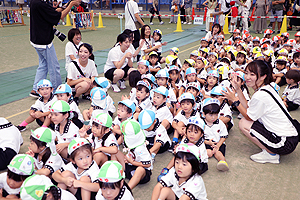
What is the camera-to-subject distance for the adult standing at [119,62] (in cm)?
597

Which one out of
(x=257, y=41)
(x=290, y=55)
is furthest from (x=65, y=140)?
(x=257, y=41)

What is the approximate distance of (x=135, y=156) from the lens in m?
3.02

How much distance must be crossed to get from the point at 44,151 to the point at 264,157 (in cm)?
295

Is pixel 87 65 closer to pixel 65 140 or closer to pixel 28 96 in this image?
pixel 28 96

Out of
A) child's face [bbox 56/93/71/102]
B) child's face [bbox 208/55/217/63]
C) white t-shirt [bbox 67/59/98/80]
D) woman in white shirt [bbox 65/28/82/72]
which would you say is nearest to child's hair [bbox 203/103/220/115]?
child's face [bbox 56/93/71/102]

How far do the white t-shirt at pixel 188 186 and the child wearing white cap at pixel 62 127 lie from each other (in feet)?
4.86

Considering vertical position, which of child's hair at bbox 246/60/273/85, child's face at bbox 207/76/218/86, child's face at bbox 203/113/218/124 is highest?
child's hair at bbox 246/60/273/85

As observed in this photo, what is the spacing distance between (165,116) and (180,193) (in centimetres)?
164

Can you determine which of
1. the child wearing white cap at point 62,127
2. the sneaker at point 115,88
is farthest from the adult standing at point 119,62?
the child wearing white cap at point 62,127

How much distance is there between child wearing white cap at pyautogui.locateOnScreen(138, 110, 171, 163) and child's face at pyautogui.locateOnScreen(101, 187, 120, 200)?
118cm

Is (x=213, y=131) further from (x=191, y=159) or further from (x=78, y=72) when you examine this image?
(x=78, y=72)

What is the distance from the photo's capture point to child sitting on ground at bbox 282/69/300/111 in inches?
190

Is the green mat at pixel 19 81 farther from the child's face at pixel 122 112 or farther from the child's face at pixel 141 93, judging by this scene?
the child's face at pixel 122 112

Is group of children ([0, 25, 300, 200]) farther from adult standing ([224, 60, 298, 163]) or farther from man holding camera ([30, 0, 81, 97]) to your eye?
man holding camera ([30, 0, 81, 97])
